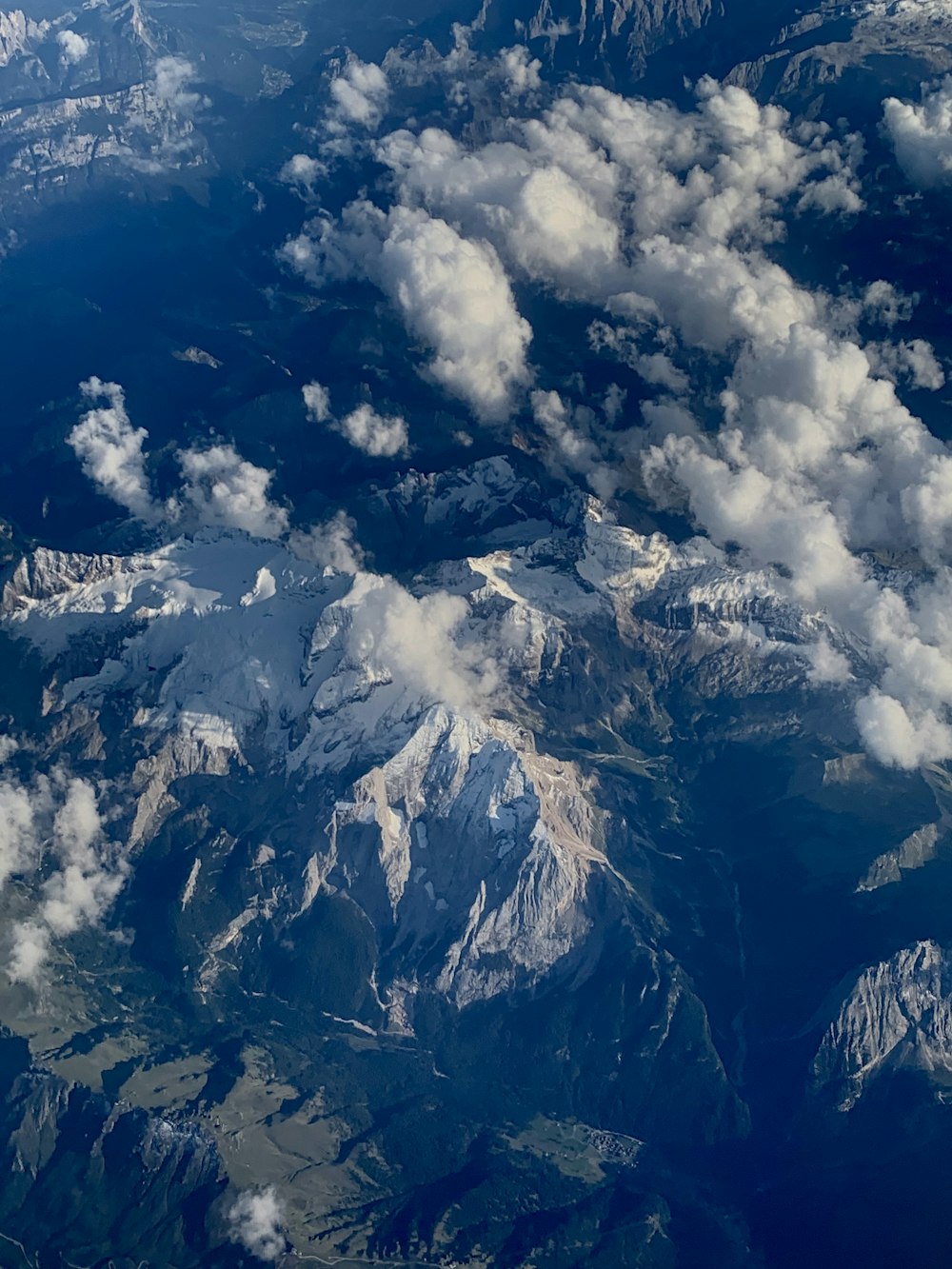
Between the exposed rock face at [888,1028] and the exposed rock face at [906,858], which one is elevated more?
the exposed rock face at [906,858]

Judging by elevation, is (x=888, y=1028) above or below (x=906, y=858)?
below

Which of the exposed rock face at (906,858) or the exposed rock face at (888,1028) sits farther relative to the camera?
the exposed rock face at (906,858)

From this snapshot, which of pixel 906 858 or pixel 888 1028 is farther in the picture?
pixel 906 858

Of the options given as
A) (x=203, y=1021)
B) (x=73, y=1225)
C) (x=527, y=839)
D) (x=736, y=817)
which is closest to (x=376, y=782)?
(x=527, y=839)

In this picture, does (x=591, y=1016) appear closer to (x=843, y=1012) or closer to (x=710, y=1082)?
(x=710, y=1082)

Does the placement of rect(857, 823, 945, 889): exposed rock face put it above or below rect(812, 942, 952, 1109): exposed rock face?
above

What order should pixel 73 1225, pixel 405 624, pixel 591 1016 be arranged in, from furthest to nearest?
pixel 405 624
pixel 591 1016
pixel 73 1225

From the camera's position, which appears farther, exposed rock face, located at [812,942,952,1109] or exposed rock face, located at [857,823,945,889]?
exposed rock face, located at [857,823,945,889]

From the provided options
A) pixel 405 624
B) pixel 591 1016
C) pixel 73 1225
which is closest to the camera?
pixel 73 1225
